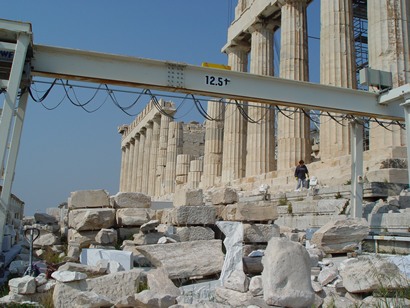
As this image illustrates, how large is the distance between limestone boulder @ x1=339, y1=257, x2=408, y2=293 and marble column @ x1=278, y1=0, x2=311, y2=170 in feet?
52.6

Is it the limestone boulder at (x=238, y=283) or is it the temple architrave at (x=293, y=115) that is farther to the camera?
the temple architrave at (x=293, y=115)

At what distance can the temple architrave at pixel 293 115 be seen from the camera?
1616 centimetres

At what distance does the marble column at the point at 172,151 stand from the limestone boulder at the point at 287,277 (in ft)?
114

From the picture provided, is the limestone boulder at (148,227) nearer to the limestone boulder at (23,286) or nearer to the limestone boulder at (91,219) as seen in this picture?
the limestone boulder at (91,219)

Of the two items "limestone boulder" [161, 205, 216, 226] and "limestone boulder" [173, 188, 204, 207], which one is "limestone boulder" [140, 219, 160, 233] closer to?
"limestone boulder" [161, 205, 216, 226]

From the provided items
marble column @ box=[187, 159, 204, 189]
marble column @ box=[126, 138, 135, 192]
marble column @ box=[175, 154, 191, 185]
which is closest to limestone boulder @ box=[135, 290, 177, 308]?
marble column @ box=[187, 159, 204, 189]

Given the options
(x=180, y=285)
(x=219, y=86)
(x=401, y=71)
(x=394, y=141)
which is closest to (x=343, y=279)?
(x=180, y=285)

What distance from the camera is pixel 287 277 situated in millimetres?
5410

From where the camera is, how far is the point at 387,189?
1325cm

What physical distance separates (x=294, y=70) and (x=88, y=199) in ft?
48.1

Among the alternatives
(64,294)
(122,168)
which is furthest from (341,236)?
(122,168)

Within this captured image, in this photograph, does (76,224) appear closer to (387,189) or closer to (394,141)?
(387,189)

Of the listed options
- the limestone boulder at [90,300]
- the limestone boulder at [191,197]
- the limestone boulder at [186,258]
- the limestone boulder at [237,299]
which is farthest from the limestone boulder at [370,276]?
the limestone boulder at [191,197]

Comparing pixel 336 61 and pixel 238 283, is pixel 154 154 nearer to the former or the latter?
pixel 336 61
